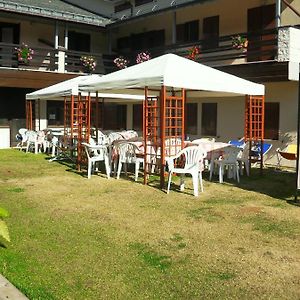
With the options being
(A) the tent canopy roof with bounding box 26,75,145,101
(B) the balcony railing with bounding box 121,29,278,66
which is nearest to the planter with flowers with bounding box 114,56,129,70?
(B) the balcony railing with bounding box 121,29,278,66

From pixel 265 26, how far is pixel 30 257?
13.2m

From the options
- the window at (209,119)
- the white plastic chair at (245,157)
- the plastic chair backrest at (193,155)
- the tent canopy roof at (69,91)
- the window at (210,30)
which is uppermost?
the window at (210,30)

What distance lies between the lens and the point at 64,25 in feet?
69.3

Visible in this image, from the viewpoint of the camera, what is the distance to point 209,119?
56.0 ft

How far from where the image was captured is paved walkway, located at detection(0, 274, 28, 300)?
4.02 m

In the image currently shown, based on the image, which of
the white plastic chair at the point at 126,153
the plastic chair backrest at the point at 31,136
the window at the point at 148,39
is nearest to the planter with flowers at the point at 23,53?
the plastic chair backrest at the point at 31,136

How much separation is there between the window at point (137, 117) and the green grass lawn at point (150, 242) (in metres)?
11.1

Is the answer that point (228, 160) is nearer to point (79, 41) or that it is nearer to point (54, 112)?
point (54, 112)

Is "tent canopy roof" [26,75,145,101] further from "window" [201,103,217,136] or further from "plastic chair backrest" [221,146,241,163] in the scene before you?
"plastic chair backrest" [221,146,241,163]

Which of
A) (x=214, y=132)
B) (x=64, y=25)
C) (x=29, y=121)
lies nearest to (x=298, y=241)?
(x=214, y=132)

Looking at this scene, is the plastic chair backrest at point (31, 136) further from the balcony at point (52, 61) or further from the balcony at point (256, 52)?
the balcony at point (256, 52)

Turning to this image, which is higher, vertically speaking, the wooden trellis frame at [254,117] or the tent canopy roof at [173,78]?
the tent canopy roof at [173,78]

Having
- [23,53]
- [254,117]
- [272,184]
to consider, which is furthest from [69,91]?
[23,53]

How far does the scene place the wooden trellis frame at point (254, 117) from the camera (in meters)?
12.2
